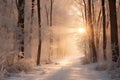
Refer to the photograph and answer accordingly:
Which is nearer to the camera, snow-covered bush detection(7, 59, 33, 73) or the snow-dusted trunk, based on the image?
snow-covered bush detection(7, 59, 33, 73)

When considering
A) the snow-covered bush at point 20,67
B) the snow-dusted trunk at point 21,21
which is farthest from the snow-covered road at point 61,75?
the snow-dusted trunk at point 21,21

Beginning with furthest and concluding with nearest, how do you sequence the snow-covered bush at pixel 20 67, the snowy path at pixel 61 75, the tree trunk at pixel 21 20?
the tree trunk at pixel 21 20 < the snow-covered bush at pixel 20 67 < the snowy path at pixel 61 75

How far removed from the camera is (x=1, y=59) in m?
13.5

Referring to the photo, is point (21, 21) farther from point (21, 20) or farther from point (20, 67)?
point (20, 67)

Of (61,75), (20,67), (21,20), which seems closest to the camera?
(61,75)

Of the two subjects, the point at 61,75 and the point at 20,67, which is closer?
the point at 61,75

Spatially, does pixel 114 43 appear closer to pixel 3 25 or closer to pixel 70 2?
pixel 3 25

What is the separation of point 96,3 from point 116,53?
1584 cm

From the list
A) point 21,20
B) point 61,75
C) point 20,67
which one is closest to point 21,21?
point 21,20

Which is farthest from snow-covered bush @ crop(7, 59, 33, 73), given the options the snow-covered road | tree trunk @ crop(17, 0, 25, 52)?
tree trunk @ crop(17, 0, 25, 52)

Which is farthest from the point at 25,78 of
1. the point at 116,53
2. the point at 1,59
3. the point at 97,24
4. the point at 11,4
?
the point at 97,24

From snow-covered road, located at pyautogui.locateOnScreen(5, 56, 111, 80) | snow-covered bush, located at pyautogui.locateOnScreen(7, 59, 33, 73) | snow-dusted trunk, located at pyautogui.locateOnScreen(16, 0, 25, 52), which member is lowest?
snow-covered road, located at pyautogui.locateOnScreen(5, 56, 111, 80)

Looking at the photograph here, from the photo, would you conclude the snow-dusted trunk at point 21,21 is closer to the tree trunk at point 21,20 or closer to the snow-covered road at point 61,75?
the tree trunk at point 21,20

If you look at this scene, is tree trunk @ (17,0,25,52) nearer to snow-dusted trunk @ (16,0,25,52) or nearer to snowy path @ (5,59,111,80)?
snow-dusted trunk @ (16,0,25,52)
